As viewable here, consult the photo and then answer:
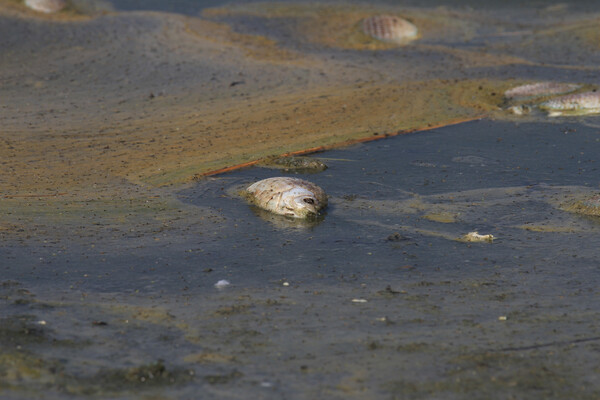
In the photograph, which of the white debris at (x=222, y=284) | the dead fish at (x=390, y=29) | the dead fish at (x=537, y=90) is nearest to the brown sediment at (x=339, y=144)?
the dead fish at (x=537, y=90)

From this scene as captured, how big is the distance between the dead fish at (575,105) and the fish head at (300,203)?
5.62 m

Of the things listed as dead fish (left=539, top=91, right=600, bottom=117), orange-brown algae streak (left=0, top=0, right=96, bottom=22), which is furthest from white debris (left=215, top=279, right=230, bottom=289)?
orange-brown algae streak (left=0, top=0, right=96, bottom=22)

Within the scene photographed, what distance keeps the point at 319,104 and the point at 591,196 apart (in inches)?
204

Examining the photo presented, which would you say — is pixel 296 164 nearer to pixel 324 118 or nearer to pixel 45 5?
pixel 324 118

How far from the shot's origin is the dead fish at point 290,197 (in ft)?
29.3

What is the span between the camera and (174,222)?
8.80 m

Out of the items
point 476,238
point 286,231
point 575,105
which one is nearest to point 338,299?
point 286,231

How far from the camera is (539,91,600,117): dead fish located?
13.1m

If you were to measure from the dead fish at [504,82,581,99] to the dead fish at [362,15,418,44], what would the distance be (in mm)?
5200

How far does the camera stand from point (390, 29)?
1925 cm

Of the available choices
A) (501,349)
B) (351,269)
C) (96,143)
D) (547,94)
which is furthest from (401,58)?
(501,349)

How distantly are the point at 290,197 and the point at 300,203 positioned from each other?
0.14 metres

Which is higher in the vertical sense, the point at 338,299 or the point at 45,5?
the point at 45,5

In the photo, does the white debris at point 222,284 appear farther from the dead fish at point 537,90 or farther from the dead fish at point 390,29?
the dead fish at point 390,29
